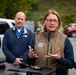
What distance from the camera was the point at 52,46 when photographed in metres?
4.30

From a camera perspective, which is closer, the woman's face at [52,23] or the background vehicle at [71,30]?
the woman's face at [52,23]

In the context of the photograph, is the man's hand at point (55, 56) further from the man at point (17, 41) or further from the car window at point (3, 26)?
the car window at point (3, 26)

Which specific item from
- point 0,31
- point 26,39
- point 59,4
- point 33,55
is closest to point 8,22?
point 0,31

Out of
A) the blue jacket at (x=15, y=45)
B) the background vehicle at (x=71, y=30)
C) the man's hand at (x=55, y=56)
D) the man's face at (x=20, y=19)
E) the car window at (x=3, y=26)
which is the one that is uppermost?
the man's face at (x=20, y=19)

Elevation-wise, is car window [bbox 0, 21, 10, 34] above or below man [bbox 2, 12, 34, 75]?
below

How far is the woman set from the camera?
4293 millimetres

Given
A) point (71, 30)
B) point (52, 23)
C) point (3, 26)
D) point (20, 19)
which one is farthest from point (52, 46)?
point (71, 30)

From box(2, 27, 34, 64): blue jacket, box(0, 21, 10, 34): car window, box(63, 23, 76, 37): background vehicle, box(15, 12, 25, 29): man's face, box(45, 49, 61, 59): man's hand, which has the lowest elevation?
box(63, 23, 76, 37): background vehicle

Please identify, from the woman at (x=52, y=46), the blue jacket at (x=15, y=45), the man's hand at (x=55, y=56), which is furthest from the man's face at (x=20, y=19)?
the man's hand at (x=55, y=56)

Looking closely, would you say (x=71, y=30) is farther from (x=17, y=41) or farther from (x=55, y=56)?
(x=55, y=56)

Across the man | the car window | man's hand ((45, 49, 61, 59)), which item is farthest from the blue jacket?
the car window

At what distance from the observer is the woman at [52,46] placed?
4293 mm

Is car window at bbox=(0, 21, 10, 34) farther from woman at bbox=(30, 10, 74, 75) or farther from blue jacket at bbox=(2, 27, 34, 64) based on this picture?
woman at bbox=(30, 10, 74, 75)

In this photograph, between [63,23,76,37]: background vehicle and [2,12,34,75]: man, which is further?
[63,23,76,37]: background vehicle
